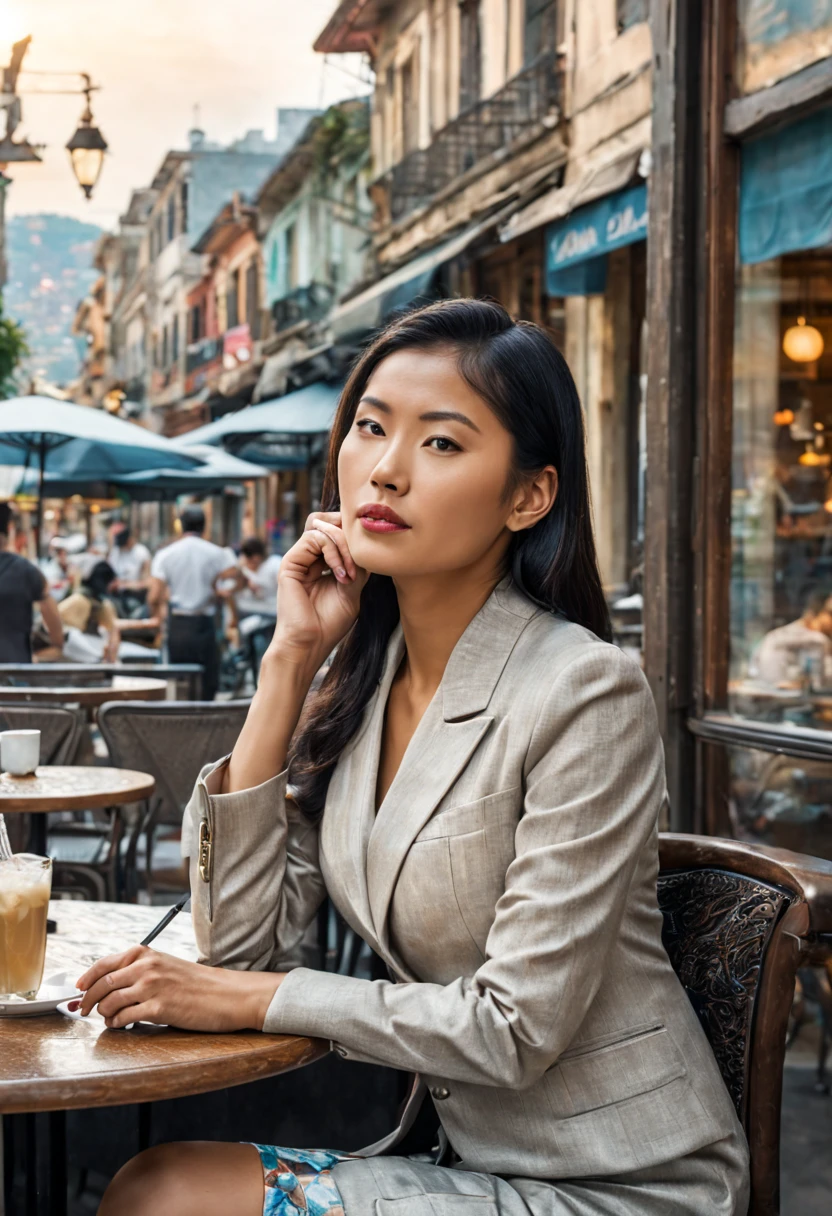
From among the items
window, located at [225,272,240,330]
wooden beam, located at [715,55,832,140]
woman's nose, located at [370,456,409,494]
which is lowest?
woman's nose, located at [370,456,409,494]

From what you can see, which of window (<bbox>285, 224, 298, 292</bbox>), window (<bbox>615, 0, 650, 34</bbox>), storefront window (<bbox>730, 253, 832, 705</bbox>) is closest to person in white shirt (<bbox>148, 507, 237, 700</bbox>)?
window (<bbox>615, 0, 650, 34</bbox>)

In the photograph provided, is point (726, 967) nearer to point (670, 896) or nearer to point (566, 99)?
point (670, 896)

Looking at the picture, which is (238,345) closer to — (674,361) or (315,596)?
(674,361)

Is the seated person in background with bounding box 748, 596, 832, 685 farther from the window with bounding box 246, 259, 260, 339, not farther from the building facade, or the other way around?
the window with bounding box 246, 259, 260, 339

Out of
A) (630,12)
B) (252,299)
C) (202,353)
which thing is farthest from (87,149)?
(202,353)

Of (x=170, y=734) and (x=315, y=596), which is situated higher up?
(x=315, y=596)

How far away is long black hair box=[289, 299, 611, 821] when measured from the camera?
6.47 feet

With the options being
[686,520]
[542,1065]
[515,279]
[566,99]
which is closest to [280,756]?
[542,1065]

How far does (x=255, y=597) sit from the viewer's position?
13.8 meters

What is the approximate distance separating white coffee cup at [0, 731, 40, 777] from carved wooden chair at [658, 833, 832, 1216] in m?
2.39

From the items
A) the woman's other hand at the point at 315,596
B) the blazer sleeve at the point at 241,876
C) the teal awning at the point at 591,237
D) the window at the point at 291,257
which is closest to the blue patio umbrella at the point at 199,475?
the teal awning at the point at 591,237

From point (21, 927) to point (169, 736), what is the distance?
329 centimetres

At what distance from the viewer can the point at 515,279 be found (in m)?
13.7

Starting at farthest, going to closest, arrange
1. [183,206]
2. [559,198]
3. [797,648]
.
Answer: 1. [183,206]
2. [559,198]
3. [797,648]
